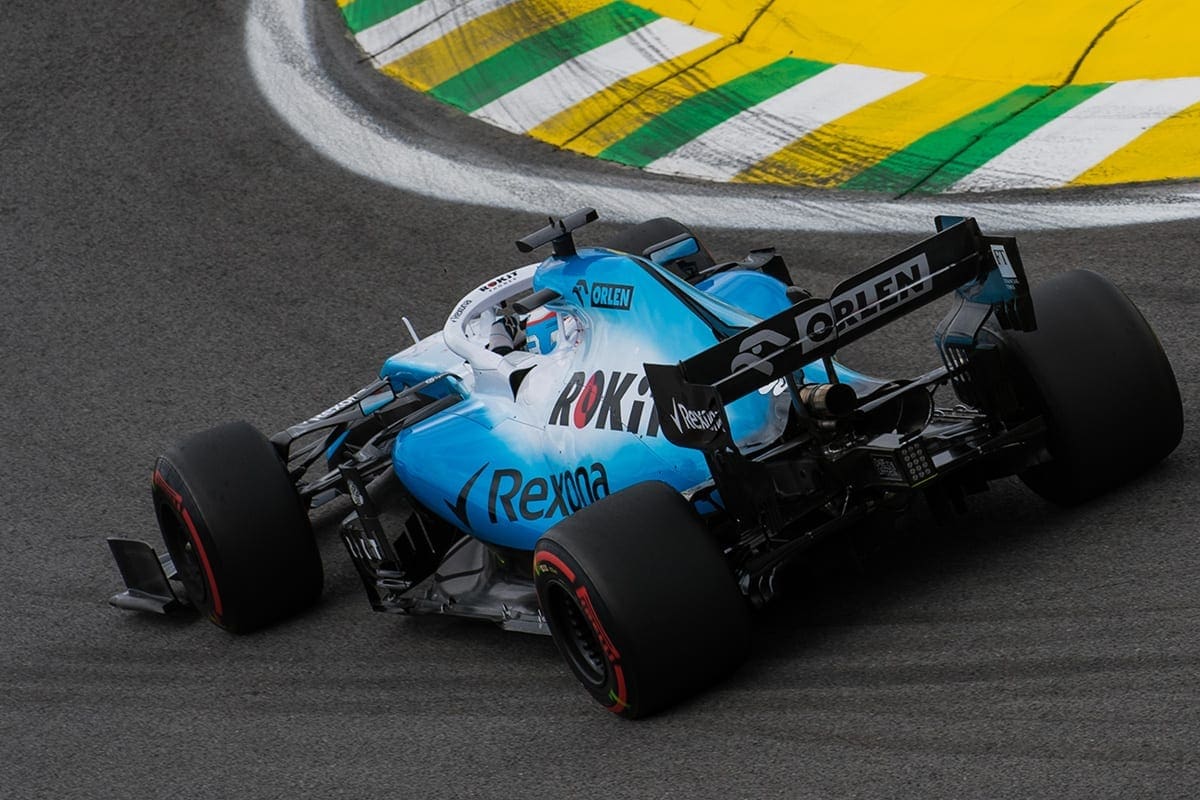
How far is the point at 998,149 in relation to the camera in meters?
9.36

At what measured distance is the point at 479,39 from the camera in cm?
1273

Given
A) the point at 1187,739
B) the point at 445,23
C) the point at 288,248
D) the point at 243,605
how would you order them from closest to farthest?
the point at 1187,739
the point at 243,605
the point at 288,248
the point at 445,23

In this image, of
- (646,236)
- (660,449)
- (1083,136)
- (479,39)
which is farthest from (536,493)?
(479,39)

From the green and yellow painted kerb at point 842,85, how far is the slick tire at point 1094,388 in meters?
3.47

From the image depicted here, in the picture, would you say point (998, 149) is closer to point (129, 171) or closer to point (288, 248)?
point (288, 248)

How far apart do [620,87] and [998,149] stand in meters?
3.09

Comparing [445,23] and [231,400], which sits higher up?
[445,23]

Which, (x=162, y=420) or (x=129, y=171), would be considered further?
(x=129, y=171)

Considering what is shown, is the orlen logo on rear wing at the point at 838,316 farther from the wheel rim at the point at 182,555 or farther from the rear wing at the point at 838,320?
the wheel rim at the point at 182,555

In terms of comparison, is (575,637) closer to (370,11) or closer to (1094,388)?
(1094,388)

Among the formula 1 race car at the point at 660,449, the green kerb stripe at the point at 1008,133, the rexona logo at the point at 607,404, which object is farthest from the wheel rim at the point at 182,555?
the green kerb stripe at the point at 1008,133

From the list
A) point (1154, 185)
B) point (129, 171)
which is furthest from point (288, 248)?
point (1154, 185)

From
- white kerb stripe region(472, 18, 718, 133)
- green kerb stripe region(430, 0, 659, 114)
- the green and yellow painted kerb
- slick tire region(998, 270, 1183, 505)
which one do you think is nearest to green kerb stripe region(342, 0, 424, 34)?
the green and yellow painted kerb

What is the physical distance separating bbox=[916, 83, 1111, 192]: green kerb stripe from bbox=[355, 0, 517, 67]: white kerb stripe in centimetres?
492
